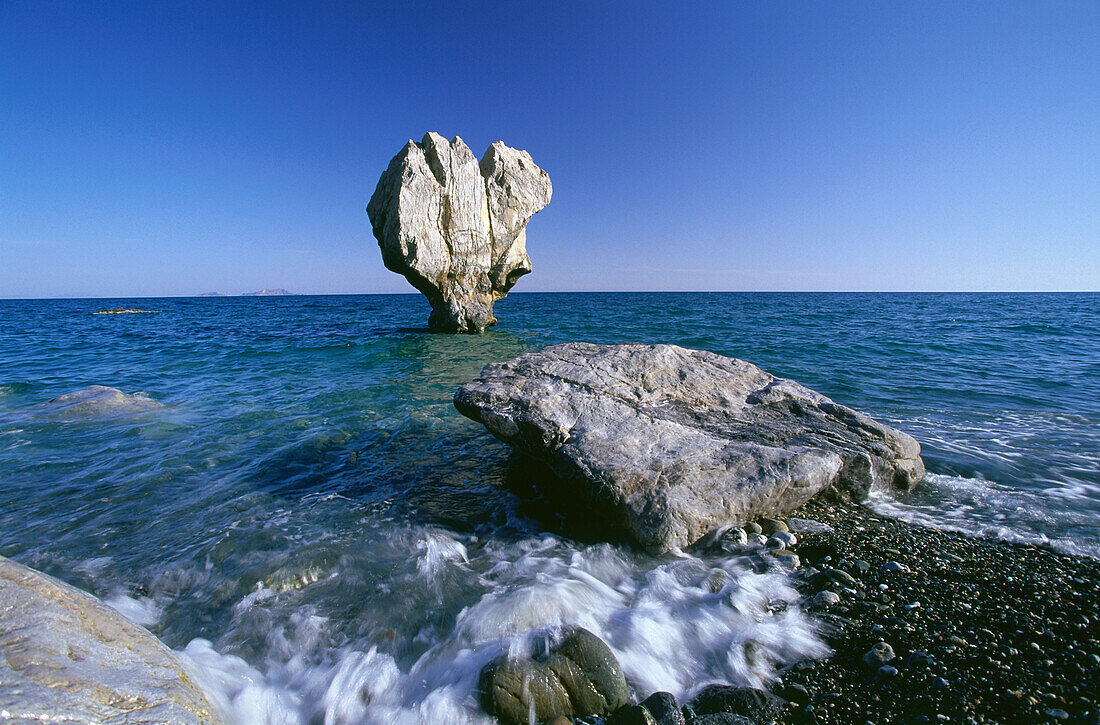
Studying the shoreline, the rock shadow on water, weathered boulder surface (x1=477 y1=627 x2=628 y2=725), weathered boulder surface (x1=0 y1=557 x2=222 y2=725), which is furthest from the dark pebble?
weathered boulder surface (x1=0 y1=557 x2=222 y2=725)

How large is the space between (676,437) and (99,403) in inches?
502

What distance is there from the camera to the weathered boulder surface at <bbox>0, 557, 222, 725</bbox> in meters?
1.84

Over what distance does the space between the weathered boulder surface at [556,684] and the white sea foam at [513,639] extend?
154mm

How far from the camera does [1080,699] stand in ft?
8.11

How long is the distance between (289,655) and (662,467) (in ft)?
12.2

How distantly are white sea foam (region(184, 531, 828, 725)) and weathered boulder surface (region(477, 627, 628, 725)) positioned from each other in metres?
0.15

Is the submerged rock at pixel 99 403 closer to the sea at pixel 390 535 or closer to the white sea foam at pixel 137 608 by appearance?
the sea at pixel 390 535

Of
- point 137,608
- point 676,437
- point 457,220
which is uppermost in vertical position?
point 457,220

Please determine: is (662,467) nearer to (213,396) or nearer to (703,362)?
(703,362)

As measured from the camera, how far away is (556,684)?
9.26ft

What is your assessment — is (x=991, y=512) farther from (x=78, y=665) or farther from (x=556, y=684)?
(x=78, y=665)

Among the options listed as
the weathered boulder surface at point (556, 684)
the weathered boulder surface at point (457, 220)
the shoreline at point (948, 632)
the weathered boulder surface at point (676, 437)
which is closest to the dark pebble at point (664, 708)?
the weathered boulder surface at point (556, 684)

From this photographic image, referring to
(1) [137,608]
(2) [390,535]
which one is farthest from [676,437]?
(1) [137,608]

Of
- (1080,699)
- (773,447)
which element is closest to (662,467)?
(773,447)
